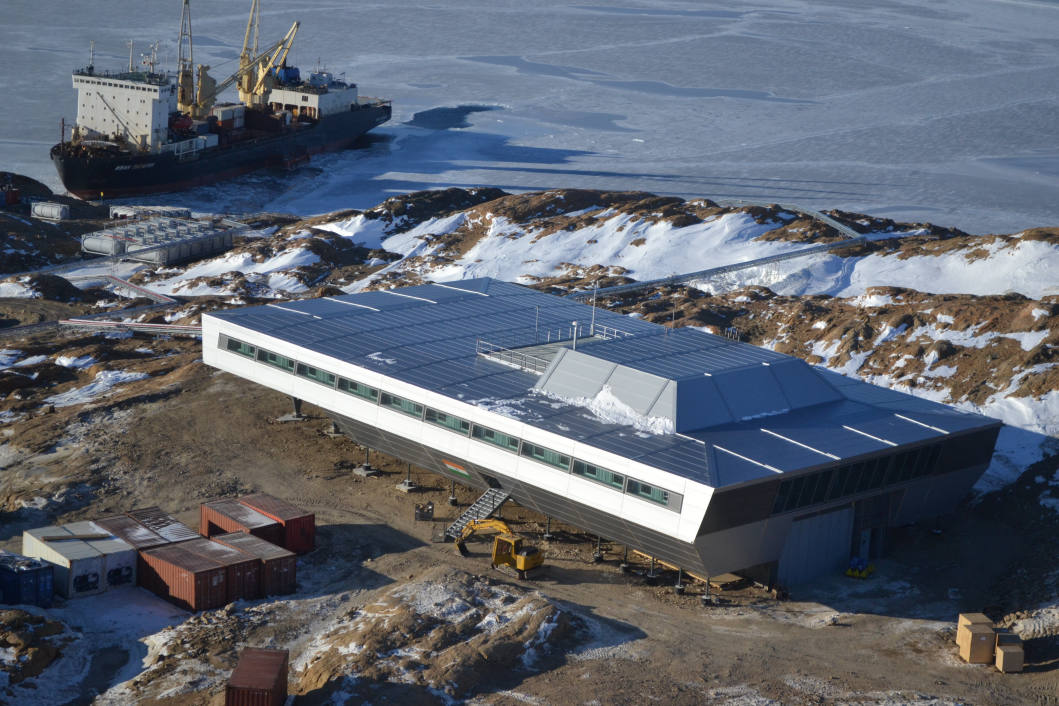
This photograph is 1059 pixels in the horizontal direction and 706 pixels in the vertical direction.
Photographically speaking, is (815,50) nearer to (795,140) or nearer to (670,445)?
(795,140)

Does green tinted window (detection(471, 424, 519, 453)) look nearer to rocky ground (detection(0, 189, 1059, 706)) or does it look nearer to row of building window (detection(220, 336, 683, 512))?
row of building window (detection(220, 336, 683, 512))

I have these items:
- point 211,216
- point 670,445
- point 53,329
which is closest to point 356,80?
point 211,216

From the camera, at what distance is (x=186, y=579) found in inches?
1400

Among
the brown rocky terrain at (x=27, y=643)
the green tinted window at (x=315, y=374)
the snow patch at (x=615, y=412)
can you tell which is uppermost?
the snow patch at (x=615, y=412)

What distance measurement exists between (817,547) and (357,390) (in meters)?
Result: 18.5

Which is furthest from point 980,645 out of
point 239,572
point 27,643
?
point 27,643

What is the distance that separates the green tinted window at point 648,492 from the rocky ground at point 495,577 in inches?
146

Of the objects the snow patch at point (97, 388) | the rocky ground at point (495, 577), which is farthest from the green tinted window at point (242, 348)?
the snow patch at point (97, 388)

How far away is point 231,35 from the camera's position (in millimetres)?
176125

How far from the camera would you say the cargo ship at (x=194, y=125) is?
353 feet

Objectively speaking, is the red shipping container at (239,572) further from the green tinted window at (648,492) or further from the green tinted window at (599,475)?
the green tinted window at (648,492)

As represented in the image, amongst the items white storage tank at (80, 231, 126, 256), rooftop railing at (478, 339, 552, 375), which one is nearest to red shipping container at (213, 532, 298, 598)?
rooftop railing at (478, 339, 552, 375)

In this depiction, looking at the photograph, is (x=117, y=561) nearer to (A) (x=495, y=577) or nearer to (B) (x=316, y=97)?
(A) (x=495, y=577)

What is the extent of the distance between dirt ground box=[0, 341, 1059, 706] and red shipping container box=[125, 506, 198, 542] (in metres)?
1.70
